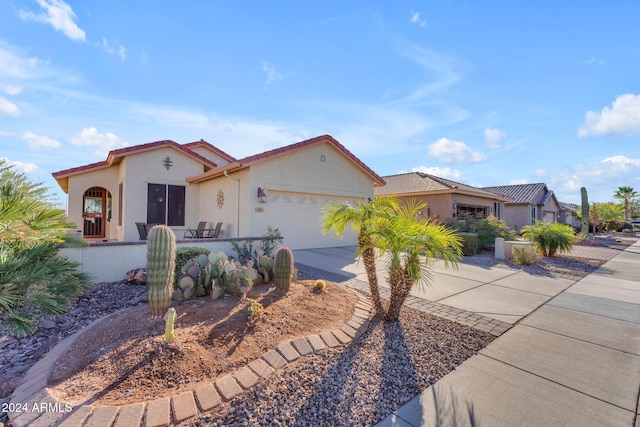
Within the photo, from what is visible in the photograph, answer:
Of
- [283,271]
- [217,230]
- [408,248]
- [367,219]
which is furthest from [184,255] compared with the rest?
[217,230]

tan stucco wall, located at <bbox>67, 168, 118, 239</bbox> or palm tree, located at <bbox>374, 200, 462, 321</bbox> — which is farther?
tan stucco wall, located at <bbox>67, 168, 118, 239</bbox>

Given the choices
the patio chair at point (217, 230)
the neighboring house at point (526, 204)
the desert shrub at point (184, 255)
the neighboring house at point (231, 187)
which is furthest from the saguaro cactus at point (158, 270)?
the neighboring house at point (526, 204)

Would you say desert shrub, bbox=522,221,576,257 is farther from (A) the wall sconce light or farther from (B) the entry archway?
(B) the entry archway

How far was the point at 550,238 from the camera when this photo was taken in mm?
11445

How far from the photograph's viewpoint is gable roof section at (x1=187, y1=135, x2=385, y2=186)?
402 inches

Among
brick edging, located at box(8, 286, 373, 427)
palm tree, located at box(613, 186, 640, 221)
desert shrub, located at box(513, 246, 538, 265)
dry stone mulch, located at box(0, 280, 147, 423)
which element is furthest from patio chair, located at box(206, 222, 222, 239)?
palm tree, located at box(613, 186, 640, 221)

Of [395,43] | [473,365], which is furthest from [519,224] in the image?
[473,365]

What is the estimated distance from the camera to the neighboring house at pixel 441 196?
→ 1684 centimetres

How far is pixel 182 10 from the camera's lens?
7227 millimetres

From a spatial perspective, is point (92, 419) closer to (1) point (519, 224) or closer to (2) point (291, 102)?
(2) point (291, 102)

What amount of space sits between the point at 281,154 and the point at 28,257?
9009mm

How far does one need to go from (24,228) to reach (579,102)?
15.9 meters

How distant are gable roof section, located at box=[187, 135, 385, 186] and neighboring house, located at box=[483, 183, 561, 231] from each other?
1907 centimetres

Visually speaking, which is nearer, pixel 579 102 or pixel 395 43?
pixel 395 43
